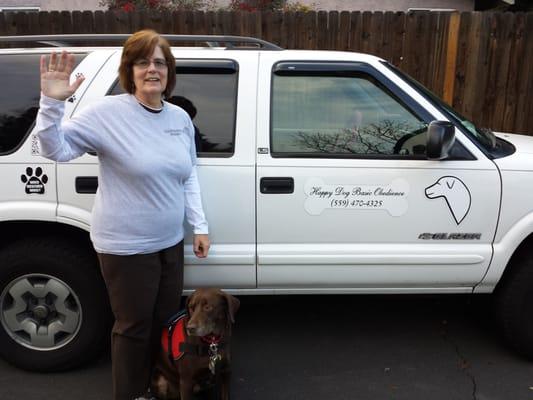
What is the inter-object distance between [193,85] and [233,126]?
364 mm

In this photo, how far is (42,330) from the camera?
9.71ft

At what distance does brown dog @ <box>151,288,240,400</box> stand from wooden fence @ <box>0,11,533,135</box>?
4.61 metres

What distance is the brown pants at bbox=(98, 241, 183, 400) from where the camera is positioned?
2346 millimetres

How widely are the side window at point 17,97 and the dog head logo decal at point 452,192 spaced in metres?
2.27

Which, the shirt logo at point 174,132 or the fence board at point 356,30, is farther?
the fence board at point 356,30

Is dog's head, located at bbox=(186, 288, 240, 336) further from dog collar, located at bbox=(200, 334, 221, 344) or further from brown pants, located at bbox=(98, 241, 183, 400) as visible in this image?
brown pants, located at bbox=(98, 241, 183, 400)

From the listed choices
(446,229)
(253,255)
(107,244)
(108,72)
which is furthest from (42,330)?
(446,229)

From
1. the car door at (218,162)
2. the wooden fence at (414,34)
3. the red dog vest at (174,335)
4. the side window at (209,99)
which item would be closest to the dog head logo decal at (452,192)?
the car door at (218,162)

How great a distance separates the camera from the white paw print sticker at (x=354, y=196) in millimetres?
2877

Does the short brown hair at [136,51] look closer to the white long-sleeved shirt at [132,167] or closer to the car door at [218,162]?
the white long-sleeved shirt at [132,167]

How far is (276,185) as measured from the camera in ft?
9.41

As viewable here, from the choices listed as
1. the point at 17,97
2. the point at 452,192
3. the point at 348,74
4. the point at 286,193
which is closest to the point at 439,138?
the point at 452,192

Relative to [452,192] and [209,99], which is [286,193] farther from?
[452,192]

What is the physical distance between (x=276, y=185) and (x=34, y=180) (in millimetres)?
1377
